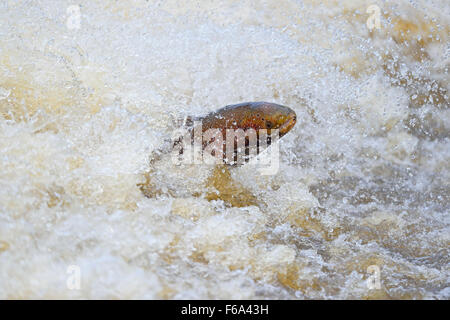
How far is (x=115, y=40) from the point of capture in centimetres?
269

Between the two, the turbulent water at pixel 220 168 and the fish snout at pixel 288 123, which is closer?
the turbulent water at pixel 220 168

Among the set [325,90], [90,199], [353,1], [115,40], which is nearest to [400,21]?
[353,1]

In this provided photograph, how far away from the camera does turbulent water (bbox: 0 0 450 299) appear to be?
1621mm

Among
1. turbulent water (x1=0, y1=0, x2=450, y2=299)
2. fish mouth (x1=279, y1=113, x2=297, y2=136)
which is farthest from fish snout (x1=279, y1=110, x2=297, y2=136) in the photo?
turbulent water (x1=0, y1=0, x2=450, y2=299)

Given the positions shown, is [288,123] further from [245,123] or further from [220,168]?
[220,168]

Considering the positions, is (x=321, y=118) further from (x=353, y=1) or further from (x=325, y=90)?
(x=353, y=1)

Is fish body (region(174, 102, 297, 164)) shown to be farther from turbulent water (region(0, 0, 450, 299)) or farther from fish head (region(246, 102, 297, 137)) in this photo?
turbulent water (region(0, 0, 450, 299))

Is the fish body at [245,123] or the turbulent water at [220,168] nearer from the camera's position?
the turbulent water at [220,168]

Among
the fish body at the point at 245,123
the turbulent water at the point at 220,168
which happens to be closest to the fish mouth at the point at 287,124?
the fish body at the point at 245,123

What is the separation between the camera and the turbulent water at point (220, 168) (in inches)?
63.8

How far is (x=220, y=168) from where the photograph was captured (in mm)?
2121

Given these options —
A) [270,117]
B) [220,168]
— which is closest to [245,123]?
[270,117]

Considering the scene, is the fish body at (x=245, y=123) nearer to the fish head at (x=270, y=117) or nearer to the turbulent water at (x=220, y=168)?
the fish head at (x=270, y=117)

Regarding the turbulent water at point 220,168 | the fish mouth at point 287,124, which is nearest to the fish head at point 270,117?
the fish mouth at point 287,124
